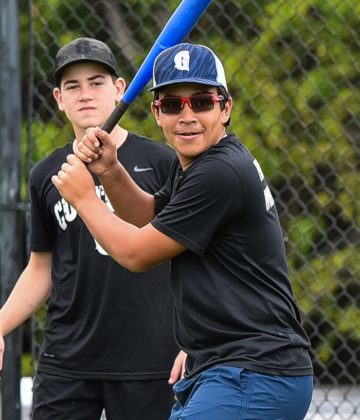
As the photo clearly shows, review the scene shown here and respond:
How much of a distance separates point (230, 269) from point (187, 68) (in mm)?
592

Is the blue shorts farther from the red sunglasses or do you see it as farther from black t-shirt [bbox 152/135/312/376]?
the red sunglasses

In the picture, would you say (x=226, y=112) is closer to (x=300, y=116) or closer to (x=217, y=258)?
(x=217, y=258)

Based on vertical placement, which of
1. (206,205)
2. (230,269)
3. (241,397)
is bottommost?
(241,397)

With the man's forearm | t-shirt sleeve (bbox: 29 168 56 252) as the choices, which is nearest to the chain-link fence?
t-shirt sleeve (bbox: 29 168 56 252)

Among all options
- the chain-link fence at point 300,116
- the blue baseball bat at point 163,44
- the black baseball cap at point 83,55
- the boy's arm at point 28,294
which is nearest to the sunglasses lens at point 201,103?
Result: the blue baseball bat at point 163,44

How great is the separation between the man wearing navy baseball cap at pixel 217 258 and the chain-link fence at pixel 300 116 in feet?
5.77

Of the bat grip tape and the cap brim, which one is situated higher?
the cap brim

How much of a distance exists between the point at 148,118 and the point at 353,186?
962mm

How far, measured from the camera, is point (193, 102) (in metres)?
3.55

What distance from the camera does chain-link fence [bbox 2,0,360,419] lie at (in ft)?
17.4

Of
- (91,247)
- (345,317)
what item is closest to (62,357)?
(91,247)

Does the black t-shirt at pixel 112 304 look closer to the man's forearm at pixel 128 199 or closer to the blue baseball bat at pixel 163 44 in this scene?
the man's forearm at pixel 128 199

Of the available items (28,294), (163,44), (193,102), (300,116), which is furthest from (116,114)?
(300,116)

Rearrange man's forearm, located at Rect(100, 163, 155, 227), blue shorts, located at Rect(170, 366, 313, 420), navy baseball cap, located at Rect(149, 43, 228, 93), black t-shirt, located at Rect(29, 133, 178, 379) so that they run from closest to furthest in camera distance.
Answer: blue shorts, located at Rect(170, 366, 313, 420) → navy baseball cap, located at Rect(149, 43, 228, 93) → man's forearm, located at Rect(100, 163, 155, 227) → black t-shirt, located at Rect(29, 133, 178, 379)
